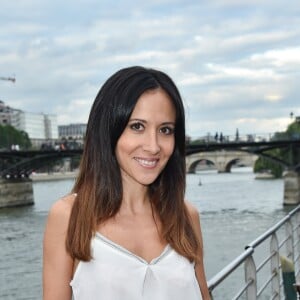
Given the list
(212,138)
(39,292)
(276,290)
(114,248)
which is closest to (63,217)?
(114,248)

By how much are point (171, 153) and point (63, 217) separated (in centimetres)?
33

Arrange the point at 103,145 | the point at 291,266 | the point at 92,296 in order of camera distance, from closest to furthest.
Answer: the point at 92,296
the point at 103,145
the point at 291,266

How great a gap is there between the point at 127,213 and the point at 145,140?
0.63ft

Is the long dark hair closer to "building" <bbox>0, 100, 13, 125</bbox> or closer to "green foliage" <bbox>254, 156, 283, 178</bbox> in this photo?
"green foliage" <bbox>254, 156, 283, 178</bbox>

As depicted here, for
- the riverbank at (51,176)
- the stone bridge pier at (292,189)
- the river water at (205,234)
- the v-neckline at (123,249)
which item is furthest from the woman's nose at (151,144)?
the riverbank at (51,176)

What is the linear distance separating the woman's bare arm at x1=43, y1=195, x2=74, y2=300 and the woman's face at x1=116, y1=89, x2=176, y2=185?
0.68 feet

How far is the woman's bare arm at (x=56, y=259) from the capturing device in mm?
1495

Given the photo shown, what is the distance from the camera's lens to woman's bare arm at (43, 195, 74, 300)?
4.91 feet

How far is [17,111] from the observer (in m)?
156

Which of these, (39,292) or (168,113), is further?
(39,292)

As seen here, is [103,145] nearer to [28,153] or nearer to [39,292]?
[39,292]

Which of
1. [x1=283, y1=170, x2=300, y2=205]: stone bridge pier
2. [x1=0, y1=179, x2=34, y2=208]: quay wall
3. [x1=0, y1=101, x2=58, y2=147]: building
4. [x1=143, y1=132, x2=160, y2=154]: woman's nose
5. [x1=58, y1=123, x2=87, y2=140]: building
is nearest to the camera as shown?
[x1=143, y1=132, x2=160, y2=154]: woman's nose

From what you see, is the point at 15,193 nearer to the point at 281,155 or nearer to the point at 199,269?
the point at 281,155

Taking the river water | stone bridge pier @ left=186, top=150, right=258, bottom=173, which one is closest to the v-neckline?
the river water
